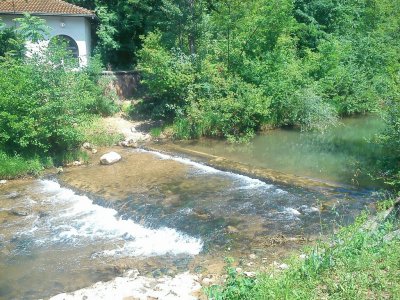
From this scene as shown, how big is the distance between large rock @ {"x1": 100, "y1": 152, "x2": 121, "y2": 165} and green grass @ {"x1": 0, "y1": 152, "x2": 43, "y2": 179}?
2179 mm

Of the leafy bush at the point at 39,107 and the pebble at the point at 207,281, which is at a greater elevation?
the leafy bush at the point at 39,107

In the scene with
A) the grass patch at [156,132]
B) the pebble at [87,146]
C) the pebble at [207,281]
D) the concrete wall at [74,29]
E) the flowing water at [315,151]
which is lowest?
the pebble at [207,281]

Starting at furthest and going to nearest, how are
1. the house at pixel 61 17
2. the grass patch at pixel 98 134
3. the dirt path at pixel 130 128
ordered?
the house at pixel 61 17 < the dirt path at pixel 130 128 < the grass patch at pixel 98 134

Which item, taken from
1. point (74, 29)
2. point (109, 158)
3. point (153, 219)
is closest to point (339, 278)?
point (153, 219)

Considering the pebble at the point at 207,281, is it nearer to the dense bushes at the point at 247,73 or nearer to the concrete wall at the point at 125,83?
the dense bushes at the point at 247,73

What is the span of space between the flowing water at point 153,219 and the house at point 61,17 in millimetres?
11241

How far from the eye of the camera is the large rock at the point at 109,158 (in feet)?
53.2

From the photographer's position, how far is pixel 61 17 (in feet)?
80.3

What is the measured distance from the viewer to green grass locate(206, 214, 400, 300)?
573 cm

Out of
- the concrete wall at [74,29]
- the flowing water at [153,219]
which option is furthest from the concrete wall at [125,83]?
the flowing water at [153,219]

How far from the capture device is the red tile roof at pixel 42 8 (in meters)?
23.4

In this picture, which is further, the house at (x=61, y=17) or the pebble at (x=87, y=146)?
the house at (x=61, y=17)

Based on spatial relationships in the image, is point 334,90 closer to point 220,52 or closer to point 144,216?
point 220,52

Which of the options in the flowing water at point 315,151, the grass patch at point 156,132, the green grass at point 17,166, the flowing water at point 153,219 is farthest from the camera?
the grass patch at point 156,132
